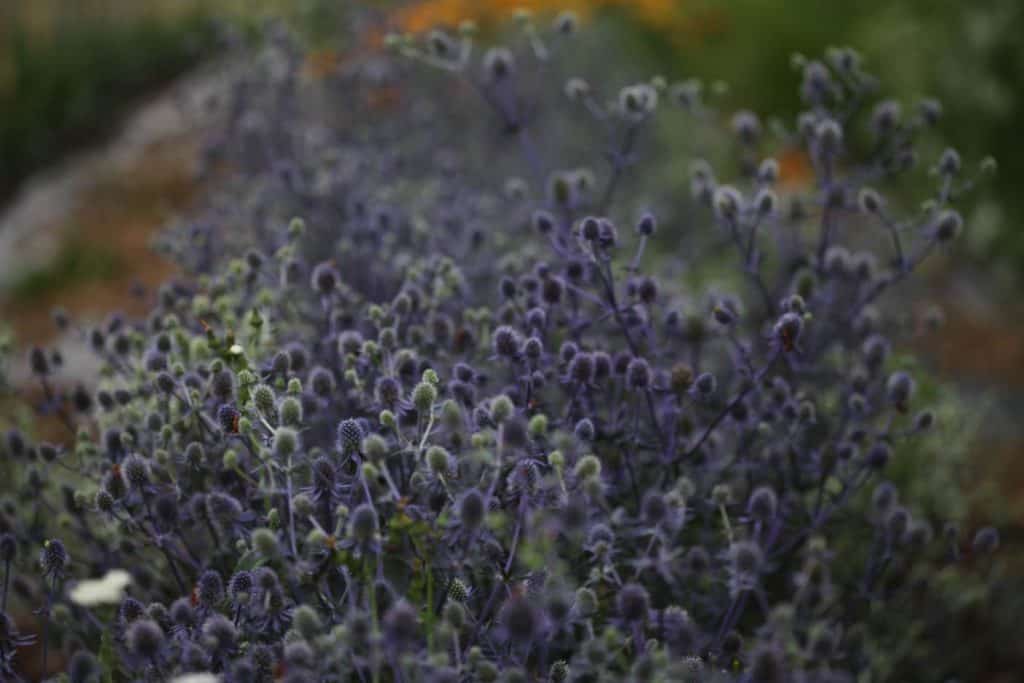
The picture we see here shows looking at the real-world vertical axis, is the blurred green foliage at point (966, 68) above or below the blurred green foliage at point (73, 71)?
above

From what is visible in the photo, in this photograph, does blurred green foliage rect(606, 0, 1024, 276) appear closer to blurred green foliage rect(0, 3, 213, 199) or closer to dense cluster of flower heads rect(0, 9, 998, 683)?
dense cluster of flower heads rect(0, 9, 998, 683)

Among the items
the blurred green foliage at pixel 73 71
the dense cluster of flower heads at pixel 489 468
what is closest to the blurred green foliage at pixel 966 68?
the dense cluster of flower heads at pixel 489 468

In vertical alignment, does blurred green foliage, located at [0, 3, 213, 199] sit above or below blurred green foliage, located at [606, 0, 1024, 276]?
below

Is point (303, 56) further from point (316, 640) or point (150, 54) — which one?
point (150, 54)

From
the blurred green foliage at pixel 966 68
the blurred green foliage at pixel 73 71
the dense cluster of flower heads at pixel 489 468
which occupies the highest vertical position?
the blurred green foliage at pixel 966 68

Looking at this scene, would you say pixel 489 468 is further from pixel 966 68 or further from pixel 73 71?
pixel 73 71

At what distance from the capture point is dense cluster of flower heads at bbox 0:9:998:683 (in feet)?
6.06

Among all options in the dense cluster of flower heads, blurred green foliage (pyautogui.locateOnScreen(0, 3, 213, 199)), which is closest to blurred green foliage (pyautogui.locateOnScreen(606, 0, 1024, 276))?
the dense cluster of flower heads

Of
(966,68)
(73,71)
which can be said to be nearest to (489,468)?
(966,68)

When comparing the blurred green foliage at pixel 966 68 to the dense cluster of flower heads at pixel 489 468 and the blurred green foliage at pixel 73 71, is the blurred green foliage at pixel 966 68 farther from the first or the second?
the blurred green foliage at pixel 73 71

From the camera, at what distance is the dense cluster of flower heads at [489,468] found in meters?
1.85

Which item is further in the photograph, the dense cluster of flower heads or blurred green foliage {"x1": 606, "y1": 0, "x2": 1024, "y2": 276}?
blurred green foliage {"x1": 606, "y1": 0, "x2": 1024, "y2": 276}

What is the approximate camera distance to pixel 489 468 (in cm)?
205

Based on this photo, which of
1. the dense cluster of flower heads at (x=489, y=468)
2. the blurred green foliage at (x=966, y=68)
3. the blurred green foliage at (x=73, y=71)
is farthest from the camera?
the blurred green foliage at (x=73, y=71)
